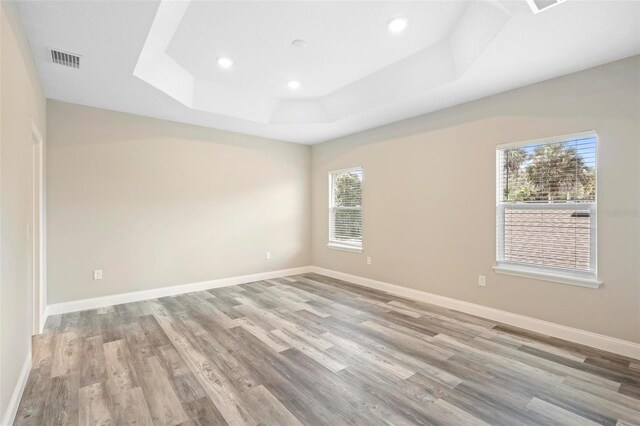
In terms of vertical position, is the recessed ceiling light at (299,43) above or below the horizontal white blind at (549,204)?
above

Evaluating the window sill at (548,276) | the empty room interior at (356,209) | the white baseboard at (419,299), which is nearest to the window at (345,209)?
the empty room interior at (356,209)

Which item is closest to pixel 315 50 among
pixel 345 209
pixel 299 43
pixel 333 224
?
pixel 299 43

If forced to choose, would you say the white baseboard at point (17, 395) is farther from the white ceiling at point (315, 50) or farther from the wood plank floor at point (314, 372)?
the white ceiling at point (315, 50)

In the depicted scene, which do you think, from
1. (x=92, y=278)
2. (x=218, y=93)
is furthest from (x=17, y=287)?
(x=218, y=93)

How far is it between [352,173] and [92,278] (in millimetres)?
4198

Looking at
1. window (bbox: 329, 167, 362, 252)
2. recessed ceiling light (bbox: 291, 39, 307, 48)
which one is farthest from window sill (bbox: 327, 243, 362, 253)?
recessed ceiling light (bbox: 291, 39, 307, 48)

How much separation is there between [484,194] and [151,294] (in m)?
4.69

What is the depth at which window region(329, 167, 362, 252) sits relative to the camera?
5.41 meters

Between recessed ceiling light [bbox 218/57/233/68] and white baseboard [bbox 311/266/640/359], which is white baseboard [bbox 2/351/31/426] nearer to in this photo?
recessed ceiling light [bbox 218/57/233/68]

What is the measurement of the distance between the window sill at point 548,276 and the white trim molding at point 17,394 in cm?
427

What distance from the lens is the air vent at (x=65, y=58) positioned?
2.70 m

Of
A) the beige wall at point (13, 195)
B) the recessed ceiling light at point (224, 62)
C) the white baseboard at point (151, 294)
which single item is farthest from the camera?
the white baseboard at point (151, 294)

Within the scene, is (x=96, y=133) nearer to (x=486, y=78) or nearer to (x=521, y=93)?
(x=486, y=78)

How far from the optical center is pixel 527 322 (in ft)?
10.7
